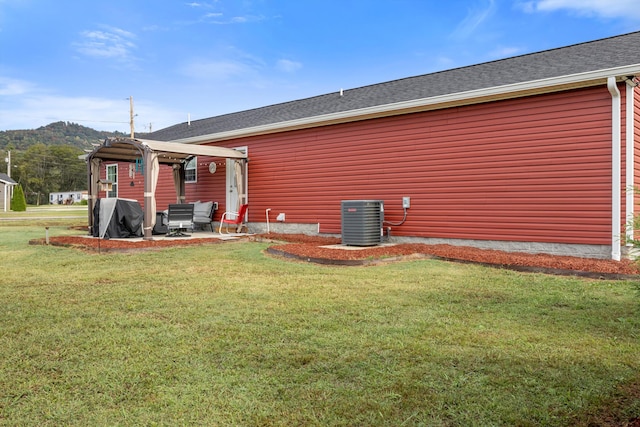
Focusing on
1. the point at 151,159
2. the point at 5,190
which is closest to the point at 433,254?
the point at 151,159

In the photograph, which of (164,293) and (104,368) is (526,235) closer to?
(164,293)

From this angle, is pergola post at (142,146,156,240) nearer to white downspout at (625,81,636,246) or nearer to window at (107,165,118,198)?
window at (107,165,118,198)

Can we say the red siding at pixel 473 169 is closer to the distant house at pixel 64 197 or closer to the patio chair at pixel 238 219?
the patio chair at pixel 238 219

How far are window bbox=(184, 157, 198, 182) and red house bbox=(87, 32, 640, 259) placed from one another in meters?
2.38

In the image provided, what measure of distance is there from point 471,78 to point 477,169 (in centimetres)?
211

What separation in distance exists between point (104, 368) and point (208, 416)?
3.04ft

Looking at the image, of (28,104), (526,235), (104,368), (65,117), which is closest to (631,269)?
(526,235)

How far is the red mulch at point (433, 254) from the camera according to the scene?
19.8 feet

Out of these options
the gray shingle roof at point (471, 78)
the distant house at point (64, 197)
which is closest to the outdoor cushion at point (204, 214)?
the gray shingle roof at point (471, 78)

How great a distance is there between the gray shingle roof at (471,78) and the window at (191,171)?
2.93 ft

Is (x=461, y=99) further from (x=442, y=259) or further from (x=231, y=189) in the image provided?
(x=231, y=189)

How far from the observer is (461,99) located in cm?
813

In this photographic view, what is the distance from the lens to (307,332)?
3312 millimetres

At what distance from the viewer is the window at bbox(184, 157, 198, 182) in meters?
13.8
